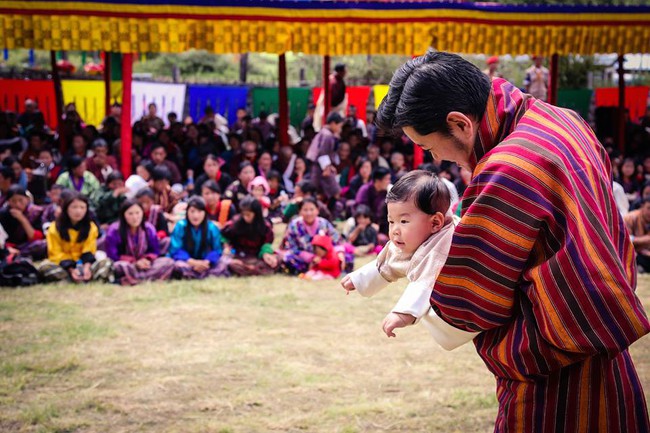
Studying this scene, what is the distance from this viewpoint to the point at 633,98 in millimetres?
16281

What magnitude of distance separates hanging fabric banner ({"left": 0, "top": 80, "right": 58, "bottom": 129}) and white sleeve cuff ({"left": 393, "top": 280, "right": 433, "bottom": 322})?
15.3 m

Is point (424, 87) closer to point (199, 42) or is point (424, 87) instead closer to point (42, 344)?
point (42, 344)

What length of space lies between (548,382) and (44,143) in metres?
10.4

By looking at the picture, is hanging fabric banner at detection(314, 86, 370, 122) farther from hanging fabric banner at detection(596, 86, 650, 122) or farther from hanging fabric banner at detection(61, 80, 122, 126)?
hanging fabric banner at detection(596, 86, 650, 122)

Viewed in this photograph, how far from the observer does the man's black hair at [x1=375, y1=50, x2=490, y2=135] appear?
1.57 meters

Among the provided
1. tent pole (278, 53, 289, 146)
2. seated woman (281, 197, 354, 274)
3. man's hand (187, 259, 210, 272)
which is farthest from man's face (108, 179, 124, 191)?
tent pole (278, 53, 289, 146)

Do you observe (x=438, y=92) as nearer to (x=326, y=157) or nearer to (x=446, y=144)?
(x=446, y=144)

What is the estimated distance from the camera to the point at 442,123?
1.59m

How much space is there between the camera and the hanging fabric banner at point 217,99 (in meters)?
16.8

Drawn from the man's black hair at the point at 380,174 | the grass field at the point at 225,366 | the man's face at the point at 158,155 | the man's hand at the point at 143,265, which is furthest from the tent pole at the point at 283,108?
the grass field at the point at 225,366

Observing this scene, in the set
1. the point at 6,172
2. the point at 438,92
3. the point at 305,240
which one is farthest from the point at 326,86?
the point at 438,92

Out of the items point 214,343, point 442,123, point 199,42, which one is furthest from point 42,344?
point 199,42

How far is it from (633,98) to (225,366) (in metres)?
14.5

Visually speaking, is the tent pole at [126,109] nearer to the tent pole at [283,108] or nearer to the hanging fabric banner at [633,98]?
the tent pole at [283,108]
